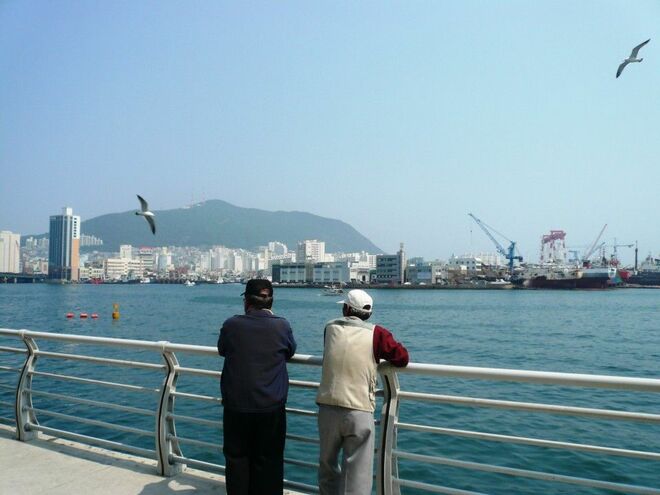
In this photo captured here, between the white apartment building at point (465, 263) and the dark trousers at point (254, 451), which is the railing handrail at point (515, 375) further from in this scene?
the white apartment building at point (465, 263)

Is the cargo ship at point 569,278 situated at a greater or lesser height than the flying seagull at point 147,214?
lesser

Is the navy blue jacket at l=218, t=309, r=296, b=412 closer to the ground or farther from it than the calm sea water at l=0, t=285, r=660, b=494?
farther from it

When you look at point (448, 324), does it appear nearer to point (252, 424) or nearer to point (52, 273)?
point (252, 424)

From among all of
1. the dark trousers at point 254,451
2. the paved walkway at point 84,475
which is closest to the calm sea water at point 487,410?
the paved walkway at point 84,475

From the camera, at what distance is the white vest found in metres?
2.99

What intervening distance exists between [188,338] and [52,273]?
188 meters

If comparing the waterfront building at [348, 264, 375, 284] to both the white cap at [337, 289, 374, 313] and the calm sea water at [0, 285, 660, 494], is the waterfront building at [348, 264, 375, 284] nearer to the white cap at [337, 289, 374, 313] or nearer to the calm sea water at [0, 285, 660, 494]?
the calm sea water at [0, 285, 660, 494]

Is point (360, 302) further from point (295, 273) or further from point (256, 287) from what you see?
point (295, 273)

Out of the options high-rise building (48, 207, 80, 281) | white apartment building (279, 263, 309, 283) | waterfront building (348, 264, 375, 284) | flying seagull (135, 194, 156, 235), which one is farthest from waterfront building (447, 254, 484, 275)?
flying seagull (135, 194, 156, 235)

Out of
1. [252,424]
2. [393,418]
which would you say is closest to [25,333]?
[252,424]

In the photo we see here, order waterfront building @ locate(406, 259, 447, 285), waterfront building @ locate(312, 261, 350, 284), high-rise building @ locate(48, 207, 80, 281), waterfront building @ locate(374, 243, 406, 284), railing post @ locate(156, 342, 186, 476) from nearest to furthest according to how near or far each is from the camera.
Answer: railing post @ locate(156, 342, 186, 476) → waterfront building @ locate(406, 259, 447, 285) → waterfront building @ locate(374, 243, 406, 284) → waterfront building @ locate(312, 261, 350, 284) → high-rise building @ locate(48, 207, 80, 281)

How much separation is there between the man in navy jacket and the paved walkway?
21.9 inches

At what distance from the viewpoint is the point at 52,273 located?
195m

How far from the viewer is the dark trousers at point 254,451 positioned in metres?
3.20
